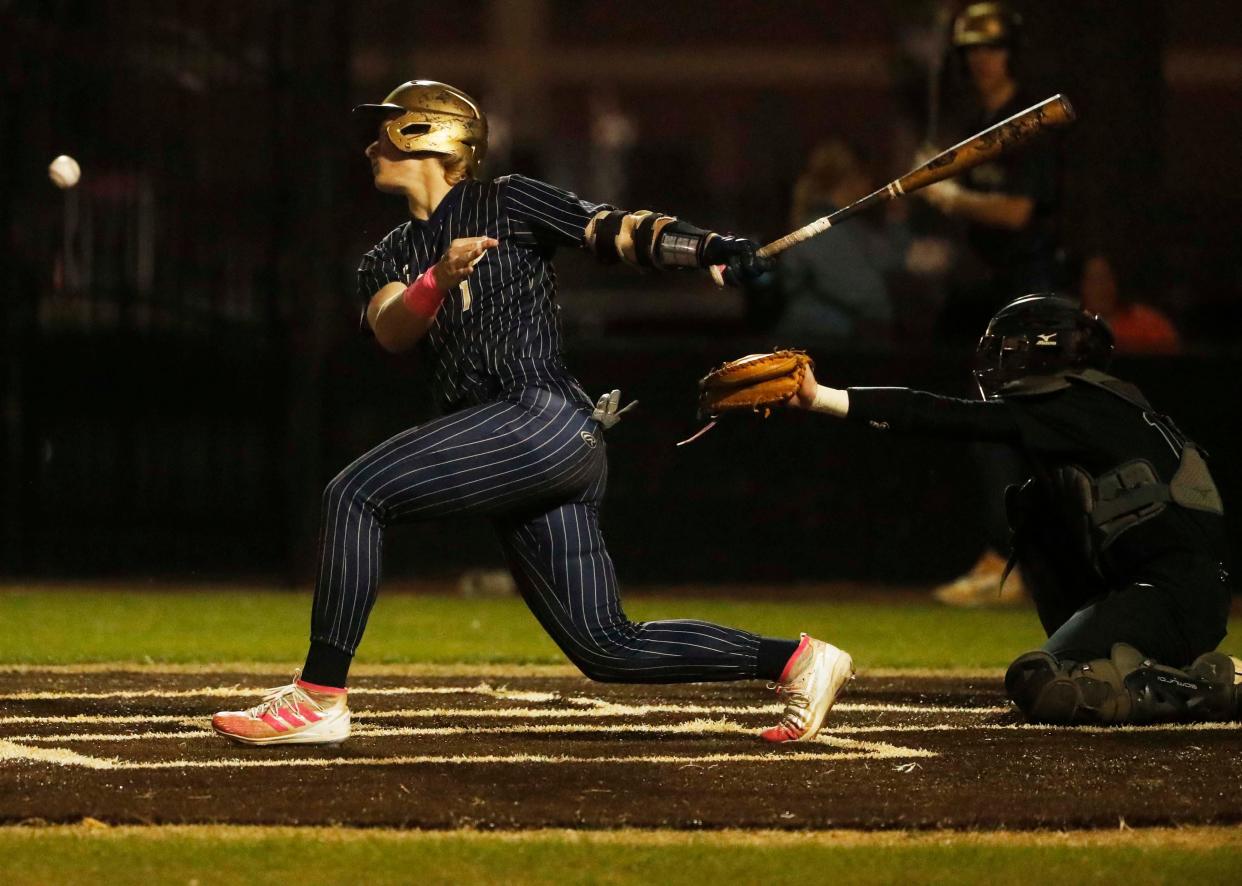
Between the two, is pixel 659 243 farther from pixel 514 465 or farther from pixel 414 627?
pixel 414 627

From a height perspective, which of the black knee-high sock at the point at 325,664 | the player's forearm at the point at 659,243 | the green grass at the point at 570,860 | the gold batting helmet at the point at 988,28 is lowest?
the green grass at the point at 570,860

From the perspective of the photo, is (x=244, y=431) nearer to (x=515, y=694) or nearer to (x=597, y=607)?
(x=515, y=694)

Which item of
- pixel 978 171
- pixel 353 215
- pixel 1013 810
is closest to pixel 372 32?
pixel 353 215

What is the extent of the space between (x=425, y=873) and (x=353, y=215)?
963 cm

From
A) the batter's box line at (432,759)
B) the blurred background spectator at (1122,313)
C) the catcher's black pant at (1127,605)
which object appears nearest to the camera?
the batter's box line at (432,759)

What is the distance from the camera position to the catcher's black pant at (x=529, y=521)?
6.06 metres

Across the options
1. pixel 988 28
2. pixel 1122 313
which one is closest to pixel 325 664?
pixel 988 28

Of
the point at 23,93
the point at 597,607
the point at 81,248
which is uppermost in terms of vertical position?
the point at 23,93

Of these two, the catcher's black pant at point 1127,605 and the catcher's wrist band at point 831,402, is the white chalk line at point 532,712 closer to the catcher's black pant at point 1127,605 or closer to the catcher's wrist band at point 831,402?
the catcher's black pant at point 1127,605

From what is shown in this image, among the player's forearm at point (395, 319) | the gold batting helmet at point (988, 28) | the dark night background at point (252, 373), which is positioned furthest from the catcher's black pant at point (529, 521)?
the dark night background at point (252, 373)

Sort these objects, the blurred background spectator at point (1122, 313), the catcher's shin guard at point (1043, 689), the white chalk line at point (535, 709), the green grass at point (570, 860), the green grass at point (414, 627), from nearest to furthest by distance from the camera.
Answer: the green grass at point (570, 860) < the catcher's shin guard at point (1043, 689) < the white chalk line at point (535, 709) < the green grass at point (414, 627) < the blurred background spectator at point (1122, 313)

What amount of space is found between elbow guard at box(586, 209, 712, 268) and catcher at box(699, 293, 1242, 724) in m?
0.79

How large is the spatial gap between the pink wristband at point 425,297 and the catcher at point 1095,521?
126cm

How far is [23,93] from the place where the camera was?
12234mm
